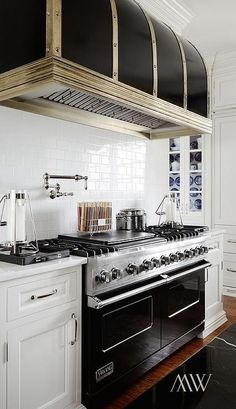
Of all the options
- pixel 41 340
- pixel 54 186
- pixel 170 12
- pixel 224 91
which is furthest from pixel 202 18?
pixel 41 340

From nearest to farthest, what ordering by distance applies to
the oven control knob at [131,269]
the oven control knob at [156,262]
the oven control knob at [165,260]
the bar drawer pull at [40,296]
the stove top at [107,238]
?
the bar drawer pull at [40,296], the oven control knob at [131,269], the stove top at [107,238], the oven control knob at [156,262], the oven control knob at [165,260]

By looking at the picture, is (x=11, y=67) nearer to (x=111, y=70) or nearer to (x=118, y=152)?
(x=111, y=70)

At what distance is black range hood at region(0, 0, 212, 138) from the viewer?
1.87 metres

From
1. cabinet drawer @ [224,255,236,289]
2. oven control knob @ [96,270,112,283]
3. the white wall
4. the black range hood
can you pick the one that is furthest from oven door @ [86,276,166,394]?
cabinet drawer @ [224,255,236,289]

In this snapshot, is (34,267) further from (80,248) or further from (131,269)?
(131,269)

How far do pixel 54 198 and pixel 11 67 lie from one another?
943 millimetres

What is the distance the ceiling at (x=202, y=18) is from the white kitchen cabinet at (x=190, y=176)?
45.6 inches

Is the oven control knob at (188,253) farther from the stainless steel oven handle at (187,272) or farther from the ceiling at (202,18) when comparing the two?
the ceiling at (202,18)

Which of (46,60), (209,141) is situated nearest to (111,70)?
(46,60)

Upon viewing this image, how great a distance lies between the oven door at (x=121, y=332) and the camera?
77.7 inches

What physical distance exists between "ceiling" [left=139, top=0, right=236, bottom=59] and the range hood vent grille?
1022 millimetres

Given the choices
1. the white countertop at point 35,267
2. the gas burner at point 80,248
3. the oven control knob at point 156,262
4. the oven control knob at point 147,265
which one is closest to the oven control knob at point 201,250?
the oven control knob at point 156,262

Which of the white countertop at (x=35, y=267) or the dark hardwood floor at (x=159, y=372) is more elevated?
the white countertop at (x=35, y=267)

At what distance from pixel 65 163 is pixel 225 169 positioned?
8.20 ft
